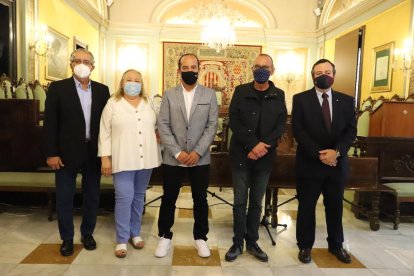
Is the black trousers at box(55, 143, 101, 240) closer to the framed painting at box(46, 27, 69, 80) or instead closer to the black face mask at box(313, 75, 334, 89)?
the black face mask at box(313, 75, 334, 89)

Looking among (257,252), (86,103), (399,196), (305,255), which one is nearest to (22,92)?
(86,103)

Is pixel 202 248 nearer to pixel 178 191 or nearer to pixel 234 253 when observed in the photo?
pixel 234 253

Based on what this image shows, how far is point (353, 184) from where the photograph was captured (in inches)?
139

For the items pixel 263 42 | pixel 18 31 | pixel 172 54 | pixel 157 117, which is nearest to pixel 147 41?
pixel 172 54

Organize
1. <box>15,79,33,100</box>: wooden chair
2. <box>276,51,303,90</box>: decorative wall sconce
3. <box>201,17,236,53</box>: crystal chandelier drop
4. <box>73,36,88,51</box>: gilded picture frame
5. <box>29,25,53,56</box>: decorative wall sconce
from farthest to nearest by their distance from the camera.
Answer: <box>276,51,303,90</box>: decorative wall sconce, <box>201,17,236,53</box>: crystal chandelier drop, <box>73,36,88,51</box>: gilded picture frame, <box>29,25,53,56</box>: decorative wall sconce, <box>15,79,33,100</box>: wooden chair

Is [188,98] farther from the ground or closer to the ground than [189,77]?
closer to the ground

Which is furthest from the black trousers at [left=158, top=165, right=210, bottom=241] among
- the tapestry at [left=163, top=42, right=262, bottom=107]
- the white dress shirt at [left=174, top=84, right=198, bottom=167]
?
the tapestry at [left=163, top=42, right=262, bottom=107]

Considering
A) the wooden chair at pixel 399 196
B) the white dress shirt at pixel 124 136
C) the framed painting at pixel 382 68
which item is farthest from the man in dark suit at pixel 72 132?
the framed painting at pixel 382 68

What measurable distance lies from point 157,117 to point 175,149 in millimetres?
313

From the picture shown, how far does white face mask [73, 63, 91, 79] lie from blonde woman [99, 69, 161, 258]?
0.84 feet

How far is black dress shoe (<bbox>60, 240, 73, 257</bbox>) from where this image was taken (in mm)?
2717

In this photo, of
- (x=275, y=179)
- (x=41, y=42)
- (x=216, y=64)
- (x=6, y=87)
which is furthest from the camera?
(x=216, y=64)

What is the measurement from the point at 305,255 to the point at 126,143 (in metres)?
1.58

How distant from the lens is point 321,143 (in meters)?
2.67
